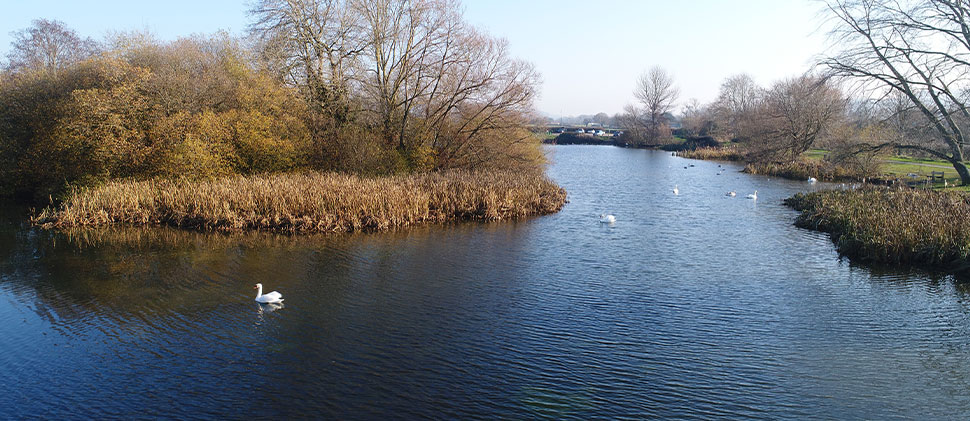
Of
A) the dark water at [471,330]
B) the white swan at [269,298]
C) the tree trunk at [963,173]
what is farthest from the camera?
the tree trunk at [963,173]

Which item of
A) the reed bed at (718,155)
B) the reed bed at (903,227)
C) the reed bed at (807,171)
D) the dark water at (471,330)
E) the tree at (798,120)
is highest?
the tree at (798,120)

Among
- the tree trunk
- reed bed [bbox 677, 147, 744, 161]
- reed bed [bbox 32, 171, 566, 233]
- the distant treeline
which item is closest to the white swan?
reed bed [bbox 32, 171, 566, 233]

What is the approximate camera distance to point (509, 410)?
6.74 m

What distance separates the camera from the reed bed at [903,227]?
13188 mm

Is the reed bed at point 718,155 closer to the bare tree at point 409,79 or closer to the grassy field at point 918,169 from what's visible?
the grassy field at point 918,169

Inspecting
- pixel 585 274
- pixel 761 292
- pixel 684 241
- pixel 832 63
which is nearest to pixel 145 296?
pixel 585 274

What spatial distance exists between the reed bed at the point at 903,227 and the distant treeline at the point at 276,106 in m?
13.5

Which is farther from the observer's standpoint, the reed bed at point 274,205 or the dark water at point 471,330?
the reed bed at point 274,205

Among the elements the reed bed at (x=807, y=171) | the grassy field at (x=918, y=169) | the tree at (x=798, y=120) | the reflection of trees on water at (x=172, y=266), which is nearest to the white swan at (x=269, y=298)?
the reflection of trees on water at (x=172, y=266)

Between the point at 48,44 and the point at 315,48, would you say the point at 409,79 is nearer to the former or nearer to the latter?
the point at 315,48

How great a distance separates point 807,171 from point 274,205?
32.3m

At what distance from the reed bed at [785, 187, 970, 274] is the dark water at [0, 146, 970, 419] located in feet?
2.77

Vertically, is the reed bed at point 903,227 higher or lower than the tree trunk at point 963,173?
lower

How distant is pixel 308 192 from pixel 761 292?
13136 millimetres
